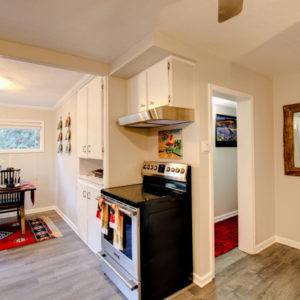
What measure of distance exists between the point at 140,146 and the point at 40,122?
320 centimetres

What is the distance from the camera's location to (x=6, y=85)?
309 cm

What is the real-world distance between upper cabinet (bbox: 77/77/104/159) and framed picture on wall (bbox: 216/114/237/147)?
225 cm

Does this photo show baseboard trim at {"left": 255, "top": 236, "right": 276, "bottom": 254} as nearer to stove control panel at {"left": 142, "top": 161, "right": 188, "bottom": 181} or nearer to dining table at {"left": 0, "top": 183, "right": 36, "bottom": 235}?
stove control panel at {"left": 142, "top": 161, "right": 188, "bottom": 181}

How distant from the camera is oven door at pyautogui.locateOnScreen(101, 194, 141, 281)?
5.49ft

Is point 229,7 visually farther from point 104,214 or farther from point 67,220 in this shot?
point 67,220

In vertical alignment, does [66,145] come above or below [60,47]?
below

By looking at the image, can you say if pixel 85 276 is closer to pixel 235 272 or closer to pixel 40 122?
pixel 235 272

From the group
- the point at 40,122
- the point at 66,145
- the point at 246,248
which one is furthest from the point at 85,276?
the point at 40,122

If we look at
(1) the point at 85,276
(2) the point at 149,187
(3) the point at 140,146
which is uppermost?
(3) the point at 140,146

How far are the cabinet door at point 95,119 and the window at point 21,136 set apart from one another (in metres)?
2.57

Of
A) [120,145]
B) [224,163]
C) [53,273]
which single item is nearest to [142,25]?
[120,145]

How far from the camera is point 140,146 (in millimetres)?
2586

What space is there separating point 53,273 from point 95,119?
183 centimetres

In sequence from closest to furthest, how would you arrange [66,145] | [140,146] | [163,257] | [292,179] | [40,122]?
[163,257]
[140,146]
[292,179]
[66,145]
[40,122]
